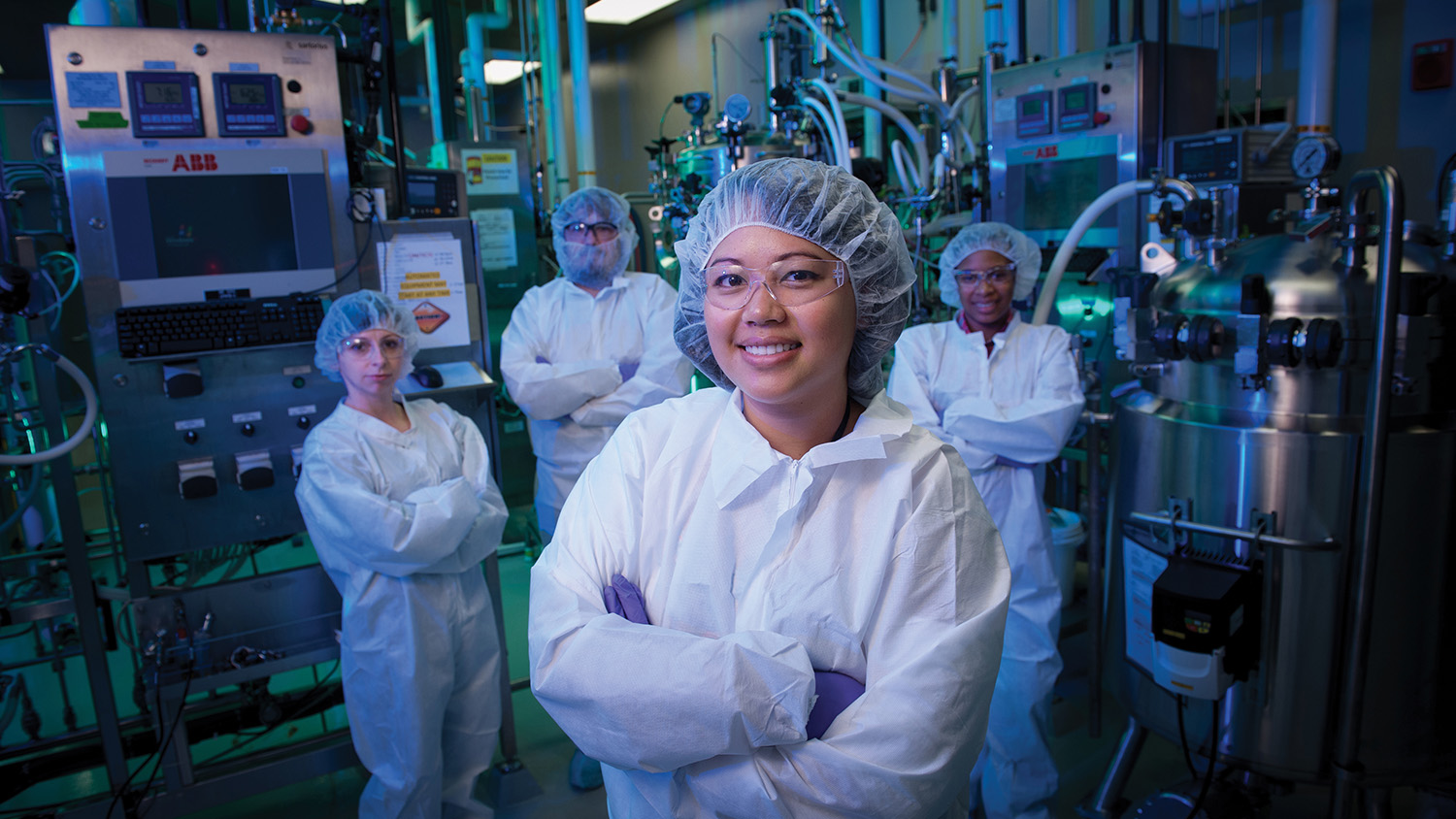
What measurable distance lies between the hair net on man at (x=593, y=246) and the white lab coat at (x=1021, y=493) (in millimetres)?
1079

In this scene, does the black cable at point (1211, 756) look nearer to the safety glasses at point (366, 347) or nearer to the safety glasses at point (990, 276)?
the safety glasses at point (990, 276)

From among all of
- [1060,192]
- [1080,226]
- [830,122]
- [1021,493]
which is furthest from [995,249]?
[830,122]

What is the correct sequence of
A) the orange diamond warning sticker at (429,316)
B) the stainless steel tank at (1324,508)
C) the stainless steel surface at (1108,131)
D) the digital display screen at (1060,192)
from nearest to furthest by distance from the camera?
1. the stainless steel tank at (1324,508)
2. the orange diamond warning sticker at (429,316)
3. the stainless steel surface at (1108,131)
4. the digital display screen at (1060,192)

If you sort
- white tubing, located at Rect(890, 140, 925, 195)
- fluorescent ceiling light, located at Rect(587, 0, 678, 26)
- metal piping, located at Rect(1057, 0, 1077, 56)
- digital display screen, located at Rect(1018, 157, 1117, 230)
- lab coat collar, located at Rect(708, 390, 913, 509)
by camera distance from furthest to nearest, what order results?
1. fluorescent ceiling light, located at Rect(587, 0, 678, 26)
2. metal piping, located at Rect(1057, 0, 1077, 56)
3. white tubing, located at Rect(890, 140, 925, 195)
4. digital display screen, located at Rect(1018, 157, 1117, 230)
5. lab coat collar, located at Rect(708, 390, 913, 509)

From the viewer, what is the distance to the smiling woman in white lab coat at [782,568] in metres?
0.92

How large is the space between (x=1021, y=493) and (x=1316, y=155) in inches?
38.5

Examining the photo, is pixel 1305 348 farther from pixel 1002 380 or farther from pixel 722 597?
pixel 722 597

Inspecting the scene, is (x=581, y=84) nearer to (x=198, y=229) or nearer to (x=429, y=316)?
(x=429, y=316)

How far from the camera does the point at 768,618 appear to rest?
1022mm

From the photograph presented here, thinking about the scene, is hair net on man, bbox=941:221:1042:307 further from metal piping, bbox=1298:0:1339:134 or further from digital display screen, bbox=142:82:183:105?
digital display screen, bbox=142:82:183:105

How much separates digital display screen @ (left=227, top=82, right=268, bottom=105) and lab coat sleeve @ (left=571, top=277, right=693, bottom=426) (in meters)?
1.16

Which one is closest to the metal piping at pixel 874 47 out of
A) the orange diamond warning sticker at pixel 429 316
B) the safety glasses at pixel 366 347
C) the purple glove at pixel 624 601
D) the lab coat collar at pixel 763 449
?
the orange diamond warning sticker at pixel 429 316

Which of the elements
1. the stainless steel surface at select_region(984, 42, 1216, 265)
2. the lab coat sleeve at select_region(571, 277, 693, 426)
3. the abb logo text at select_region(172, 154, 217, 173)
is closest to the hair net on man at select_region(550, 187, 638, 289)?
the lab coat sleeve at select_region(571, 277, 693, 426)

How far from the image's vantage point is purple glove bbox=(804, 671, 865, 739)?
3.24 ft
